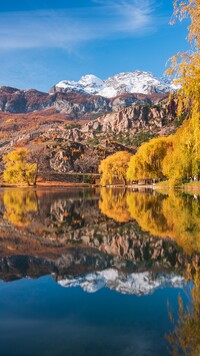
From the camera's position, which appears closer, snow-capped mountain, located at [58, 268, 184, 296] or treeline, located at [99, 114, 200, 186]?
snow-capped mountain, located at [58, 268, 184, 296]

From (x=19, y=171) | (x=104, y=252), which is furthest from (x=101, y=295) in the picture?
(x=19, y=171)

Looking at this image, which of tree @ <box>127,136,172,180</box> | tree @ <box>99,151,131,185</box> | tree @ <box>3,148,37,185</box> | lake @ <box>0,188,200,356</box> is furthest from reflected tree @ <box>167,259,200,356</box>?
tree @ <box>3,148,37,185</box>

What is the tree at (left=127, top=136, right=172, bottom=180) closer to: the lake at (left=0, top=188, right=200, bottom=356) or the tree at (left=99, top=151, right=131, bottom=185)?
the tree at (left=99, top=151, right=131, bottom=185)

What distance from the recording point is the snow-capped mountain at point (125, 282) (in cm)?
903

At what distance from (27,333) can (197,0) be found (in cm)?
1492

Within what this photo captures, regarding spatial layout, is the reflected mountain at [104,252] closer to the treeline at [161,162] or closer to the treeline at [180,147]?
the treeline at [180,147]

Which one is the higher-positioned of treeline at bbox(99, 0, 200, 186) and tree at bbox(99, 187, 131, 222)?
treeline at bbox(99, 0, 200, 186)

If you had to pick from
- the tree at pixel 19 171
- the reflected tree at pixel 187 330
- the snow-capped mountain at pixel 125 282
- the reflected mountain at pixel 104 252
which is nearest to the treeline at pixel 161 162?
the reflected mountain at pixel 104 252

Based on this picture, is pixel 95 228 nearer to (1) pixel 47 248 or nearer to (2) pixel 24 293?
(1) pixel 47 248

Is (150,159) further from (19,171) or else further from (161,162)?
(19,171)

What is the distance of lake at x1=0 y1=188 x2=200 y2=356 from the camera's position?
6199mm

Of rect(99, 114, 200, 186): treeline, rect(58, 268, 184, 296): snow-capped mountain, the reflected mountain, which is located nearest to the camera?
rect(58, 268, 184, 296): snow-capped mountain

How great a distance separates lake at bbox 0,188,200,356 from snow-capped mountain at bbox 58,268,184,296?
25mm

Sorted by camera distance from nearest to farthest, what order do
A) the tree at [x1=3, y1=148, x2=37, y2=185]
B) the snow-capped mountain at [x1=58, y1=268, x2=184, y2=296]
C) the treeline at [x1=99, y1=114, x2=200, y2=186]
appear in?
the snow-capped mountain at [x1=58, y1=268, x2=184, y2=296], the treeline at [x1=99, y1=114, x2=200, y2=186], the tree at [x1=3, y1=148, x2=37, y2=185]
